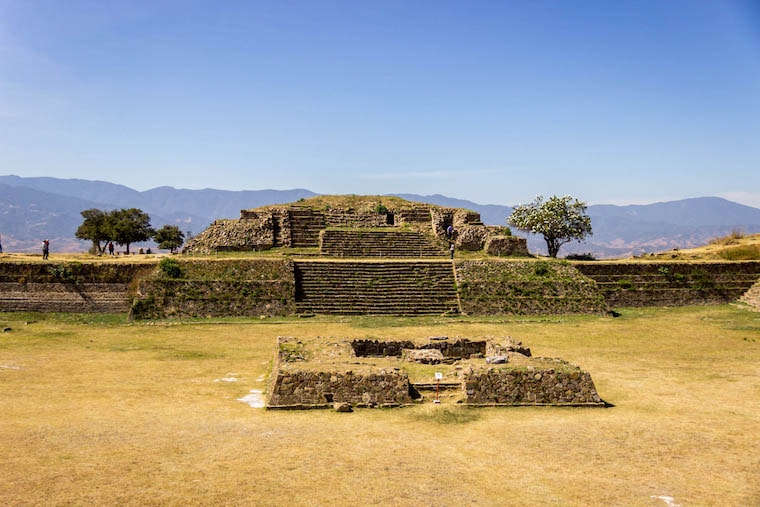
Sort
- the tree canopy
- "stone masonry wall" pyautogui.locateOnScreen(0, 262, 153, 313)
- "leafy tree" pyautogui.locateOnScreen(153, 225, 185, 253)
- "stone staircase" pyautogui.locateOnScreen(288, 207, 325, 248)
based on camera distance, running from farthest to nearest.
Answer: "leafy tree" pyautogui.locateOnScreen(153, 225, 185, 253) → the tree canopy → "stone staircase" pyautogui.locateOnScreen(288, 207, 325, 248) → "stone masonry wall" pyautogui.locateOnScreen(0, 262, 153, 313)

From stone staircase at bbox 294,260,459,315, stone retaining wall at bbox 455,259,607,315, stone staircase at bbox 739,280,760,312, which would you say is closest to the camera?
stone staircase at bbox 294,260,459,315

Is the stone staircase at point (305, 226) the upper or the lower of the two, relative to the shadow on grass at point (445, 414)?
upper

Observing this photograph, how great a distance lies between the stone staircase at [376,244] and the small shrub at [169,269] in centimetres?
1132

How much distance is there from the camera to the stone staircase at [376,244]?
47750mm

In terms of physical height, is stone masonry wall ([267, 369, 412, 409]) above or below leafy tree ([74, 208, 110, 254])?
below

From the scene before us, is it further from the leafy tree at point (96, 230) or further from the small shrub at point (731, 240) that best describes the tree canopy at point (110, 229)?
the small shrub at point (731, 240)

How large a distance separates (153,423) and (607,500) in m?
10.8

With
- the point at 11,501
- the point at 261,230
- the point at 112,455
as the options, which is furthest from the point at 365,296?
the point at 11,501

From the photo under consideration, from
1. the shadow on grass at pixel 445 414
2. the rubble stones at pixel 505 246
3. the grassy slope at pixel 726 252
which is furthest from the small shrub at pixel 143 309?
the grassy slope at pixel 726 252

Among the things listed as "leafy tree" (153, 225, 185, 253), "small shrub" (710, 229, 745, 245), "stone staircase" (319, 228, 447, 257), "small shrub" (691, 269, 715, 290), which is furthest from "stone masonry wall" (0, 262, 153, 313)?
"small shrub" (710, 229, 745, 245)

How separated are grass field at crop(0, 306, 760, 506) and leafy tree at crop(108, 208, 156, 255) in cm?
2816

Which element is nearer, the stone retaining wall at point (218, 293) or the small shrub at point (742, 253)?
the stone retaining wall at point (218, 293)

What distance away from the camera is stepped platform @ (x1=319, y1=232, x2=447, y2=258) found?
47750mm

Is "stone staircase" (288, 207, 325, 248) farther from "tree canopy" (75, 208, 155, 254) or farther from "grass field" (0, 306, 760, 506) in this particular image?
"grass field" (0, 306, 760, 506)
